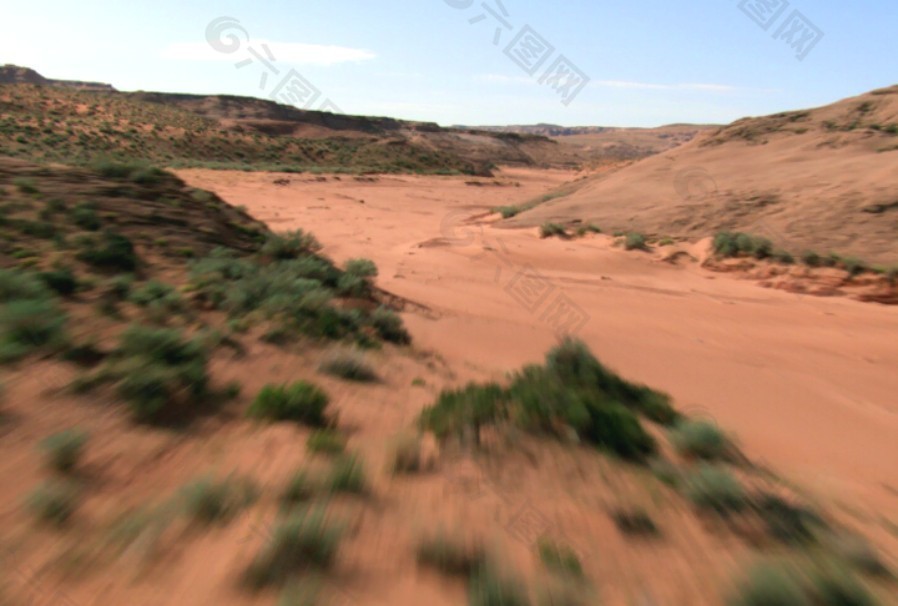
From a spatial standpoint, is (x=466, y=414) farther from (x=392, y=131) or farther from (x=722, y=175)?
(x=392, y=131)

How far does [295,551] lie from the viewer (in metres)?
3.28

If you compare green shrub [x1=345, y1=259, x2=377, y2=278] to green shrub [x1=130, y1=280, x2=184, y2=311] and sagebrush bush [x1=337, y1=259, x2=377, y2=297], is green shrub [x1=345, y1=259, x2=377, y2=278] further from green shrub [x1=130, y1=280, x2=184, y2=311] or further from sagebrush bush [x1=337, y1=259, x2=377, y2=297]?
green shrub [x1=130, y1=280, x2=184, y2=311]

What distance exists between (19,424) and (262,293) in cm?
385

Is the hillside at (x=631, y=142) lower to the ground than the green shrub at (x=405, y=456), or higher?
lower

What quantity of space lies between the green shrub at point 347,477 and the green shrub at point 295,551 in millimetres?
425

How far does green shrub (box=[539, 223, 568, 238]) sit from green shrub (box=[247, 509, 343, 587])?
49.4 feet

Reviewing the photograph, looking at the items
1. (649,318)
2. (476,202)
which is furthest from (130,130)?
(649,318)

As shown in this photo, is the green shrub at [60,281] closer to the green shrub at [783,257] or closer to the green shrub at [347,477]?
the green shrub at [347,477]

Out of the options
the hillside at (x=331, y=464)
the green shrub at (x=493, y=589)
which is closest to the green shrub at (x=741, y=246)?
the hillside at (x=331, y=464)

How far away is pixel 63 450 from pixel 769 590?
4.46m

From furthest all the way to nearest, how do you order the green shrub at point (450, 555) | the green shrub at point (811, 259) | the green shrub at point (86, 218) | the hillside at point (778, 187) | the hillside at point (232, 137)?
the hillside at point (232, 137) → the hillside at point (778, 187) → the green shrub at point (811, 259) → the green shrub at point (86, 218) → the green shrub at point (450, 555)

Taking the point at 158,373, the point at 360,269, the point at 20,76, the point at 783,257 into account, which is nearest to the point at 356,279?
the point at 360,269

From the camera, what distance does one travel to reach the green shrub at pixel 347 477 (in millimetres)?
3947

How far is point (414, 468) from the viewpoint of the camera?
4.34 metres
